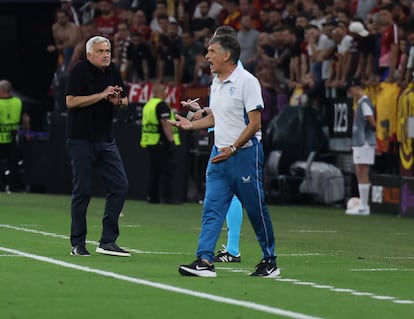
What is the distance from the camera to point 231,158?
12.2 m

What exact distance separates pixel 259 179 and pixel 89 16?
22.6m

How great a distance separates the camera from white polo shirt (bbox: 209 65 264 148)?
1227 cm

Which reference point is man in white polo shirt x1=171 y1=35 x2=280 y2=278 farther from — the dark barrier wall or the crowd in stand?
the dark barrier wall

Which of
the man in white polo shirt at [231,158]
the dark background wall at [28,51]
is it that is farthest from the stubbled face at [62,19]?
the man in white polo shirt at [231,158]

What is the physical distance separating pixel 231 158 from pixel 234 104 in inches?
19.1

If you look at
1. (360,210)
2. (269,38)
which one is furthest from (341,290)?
(269,38)

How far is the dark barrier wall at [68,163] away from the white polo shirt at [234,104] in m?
15.7

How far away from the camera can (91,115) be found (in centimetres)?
1437

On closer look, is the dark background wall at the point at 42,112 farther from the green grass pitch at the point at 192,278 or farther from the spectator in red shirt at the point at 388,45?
the green grass pitch at the point at 192,278

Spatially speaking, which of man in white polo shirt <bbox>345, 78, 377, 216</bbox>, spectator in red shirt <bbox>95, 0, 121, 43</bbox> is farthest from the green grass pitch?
spectator in red shirt <bbox>95, 0, 121, 43</bbox>

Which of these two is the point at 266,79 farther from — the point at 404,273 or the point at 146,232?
the point at 404,273

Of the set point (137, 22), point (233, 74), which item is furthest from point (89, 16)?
point (233, 74)

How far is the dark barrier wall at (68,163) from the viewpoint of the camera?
93.5ft

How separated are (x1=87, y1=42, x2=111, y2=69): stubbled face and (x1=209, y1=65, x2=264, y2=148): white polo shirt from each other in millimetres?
2258
